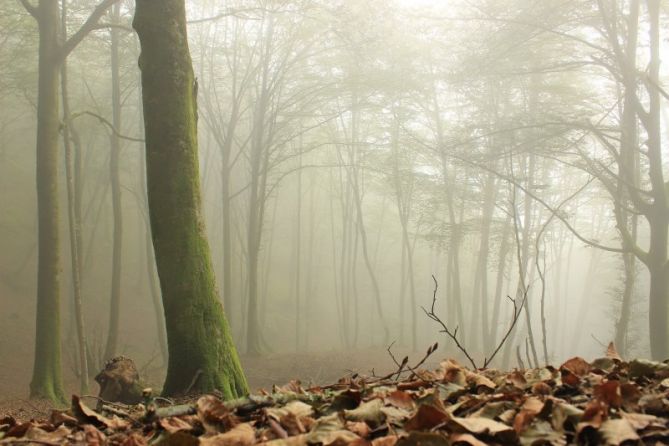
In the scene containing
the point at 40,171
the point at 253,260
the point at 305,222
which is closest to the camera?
the point at 40,171

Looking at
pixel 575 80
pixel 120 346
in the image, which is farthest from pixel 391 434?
pixel 120 346

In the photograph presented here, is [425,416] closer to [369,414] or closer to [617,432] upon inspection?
[369,414]

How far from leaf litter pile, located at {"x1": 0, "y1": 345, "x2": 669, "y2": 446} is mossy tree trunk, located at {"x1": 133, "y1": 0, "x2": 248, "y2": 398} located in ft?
3.96

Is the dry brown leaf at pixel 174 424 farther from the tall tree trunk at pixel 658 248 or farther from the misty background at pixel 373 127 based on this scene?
the tall tree trunk at pixel 658 248

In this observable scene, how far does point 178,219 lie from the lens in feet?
12.2

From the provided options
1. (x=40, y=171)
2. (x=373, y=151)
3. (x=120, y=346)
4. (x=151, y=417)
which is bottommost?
(x=120, y=346)

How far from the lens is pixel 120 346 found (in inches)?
723

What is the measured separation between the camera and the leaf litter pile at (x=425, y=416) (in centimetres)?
143

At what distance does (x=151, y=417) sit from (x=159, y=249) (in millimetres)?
1824

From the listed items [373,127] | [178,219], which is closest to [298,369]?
[178,219]

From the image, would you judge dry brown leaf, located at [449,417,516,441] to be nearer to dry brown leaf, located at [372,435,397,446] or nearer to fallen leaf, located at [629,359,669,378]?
dry brown leaf, located at [372,435,397,446]

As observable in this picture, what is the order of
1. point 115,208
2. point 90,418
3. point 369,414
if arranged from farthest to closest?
point 115,208 < point 90,418 < point 369,414

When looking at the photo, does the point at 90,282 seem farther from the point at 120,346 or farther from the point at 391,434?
the point at 391,434

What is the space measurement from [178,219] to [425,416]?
8.68ft
